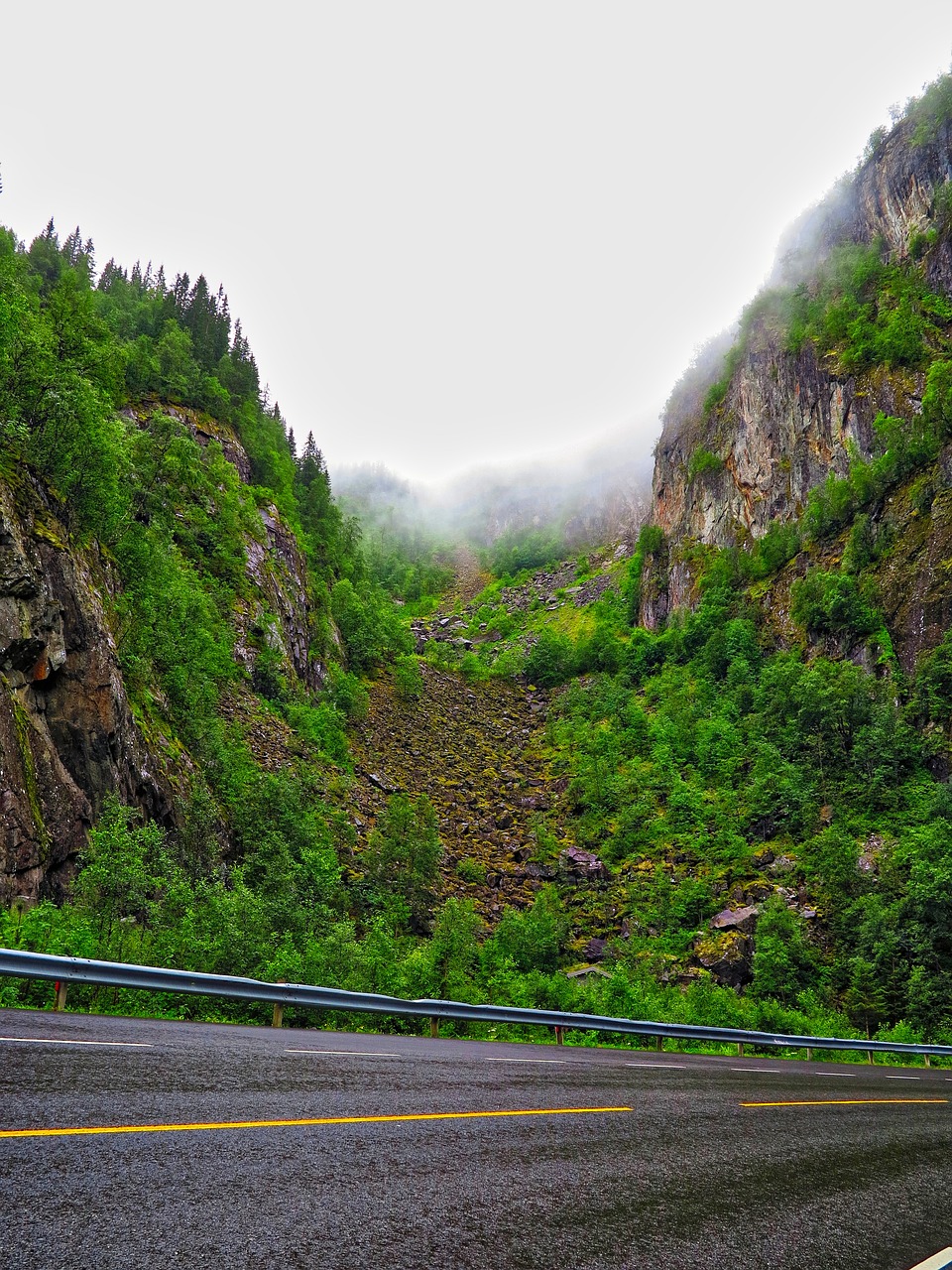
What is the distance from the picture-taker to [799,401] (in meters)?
79.7

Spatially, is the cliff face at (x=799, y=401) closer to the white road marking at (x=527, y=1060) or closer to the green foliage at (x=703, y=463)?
the green foliage at (x=703, y=463)

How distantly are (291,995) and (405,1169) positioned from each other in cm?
822

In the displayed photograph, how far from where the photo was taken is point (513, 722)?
77.4 meters

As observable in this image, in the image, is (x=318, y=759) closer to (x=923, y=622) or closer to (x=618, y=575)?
(x=923, y=622)

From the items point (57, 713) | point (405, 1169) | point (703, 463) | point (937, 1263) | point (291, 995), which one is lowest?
point (291, 995)

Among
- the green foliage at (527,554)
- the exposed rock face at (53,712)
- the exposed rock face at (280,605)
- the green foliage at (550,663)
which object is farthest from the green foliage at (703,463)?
the exposed rock face at (53,712)

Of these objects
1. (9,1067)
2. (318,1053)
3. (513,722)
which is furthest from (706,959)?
(513,722)

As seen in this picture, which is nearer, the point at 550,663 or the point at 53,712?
the point at 53,712

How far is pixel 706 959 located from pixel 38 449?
120ft

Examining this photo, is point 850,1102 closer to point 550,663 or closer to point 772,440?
point 550,663

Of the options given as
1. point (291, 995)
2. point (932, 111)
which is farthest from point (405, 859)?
point (932, 111)

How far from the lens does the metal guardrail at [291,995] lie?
9.09 m

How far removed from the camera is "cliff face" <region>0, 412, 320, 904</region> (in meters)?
16.4

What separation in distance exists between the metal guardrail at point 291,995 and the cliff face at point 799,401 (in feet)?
221
